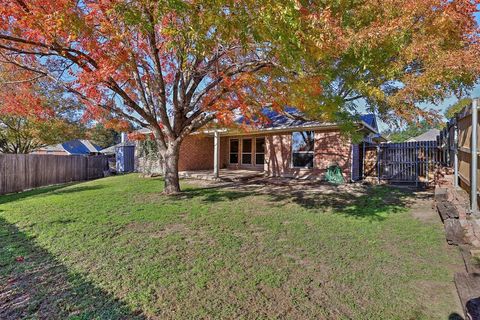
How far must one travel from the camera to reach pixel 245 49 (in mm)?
4672

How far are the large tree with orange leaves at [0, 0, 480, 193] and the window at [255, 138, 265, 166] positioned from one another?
6.80 meters

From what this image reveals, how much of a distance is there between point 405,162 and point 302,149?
4.70 metres

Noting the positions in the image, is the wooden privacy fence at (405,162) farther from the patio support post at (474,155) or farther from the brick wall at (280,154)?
the patio support post at (474,155)

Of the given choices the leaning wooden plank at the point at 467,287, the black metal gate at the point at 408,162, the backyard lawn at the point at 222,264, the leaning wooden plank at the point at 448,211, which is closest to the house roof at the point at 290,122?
the black metal gate at the point at 408,162

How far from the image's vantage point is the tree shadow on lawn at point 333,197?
7426mm

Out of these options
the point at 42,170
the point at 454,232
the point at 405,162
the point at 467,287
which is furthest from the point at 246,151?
the point at 467,287

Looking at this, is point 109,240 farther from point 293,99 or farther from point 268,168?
point 268,168

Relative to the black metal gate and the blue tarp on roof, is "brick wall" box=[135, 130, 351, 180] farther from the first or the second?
the blue tarp on roof

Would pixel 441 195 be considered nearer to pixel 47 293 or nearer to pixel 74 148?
pixel 47 293

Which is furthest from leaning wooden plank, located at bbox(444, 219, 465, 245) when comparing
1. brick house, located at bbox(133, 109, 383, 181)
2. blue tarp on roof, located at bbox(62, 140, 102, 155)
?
blue tarp on roof, located at bbox(62, 140, 102, 155)

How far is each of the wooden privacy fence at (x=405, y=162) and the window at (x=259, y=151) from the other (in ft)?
18.2

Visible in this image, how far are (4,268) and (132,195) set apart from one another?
17.4ft

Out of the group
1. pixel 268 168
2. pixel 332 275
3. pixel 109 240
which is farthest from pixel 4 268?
pixel 268 168

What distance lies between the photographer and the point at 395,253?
4461 mm
